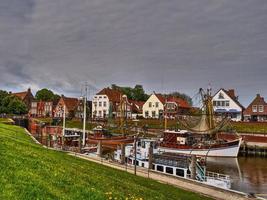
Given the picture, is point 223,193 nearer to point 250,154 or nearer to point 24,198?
point 24,198

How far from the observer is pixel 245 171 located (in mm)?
49750

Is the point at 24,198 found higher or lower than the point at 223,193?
higher

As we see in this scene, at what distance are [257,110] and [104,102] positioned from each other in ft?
190

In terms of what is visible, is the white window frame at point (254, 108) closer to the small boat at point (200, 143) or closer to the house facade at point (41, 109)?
the small boat at point (200, 143)

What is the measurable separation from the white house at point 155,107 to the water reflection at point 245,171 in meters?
68.4

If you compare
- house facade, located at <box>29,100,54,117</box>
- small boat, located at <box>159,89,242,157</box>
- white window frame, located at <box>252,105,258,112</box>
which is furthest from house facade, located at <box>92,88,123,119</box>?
small boat, located at <box>159,89,242,157</box>

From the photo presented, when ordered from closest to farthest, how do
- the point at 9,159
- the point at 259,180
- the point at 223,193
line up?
the point at 9,159, the point at 223,193, the point at 259,180

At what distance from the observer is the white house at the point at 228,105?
112 metres

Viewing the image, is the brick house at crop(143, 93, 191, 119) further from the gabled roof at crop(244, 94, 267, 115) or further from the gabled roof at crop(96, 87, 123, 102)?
the gabled roof at crop(244, 94, 267, 115)

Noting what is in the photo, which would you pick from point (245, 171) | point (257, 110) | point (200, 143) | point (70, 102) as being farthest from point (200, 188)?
point (70, 102)

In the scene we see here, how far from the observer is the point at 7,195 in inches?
386

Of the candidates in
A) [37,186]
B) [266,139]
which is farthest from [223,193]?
[266,139]

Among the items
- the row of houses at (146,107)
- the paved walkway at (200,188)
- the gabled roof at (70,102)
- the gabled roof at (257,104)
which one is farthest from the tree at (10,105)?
the paved walkway at (200,188)

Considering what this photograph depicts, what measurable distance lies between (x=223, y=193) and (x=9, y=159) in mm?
16857
